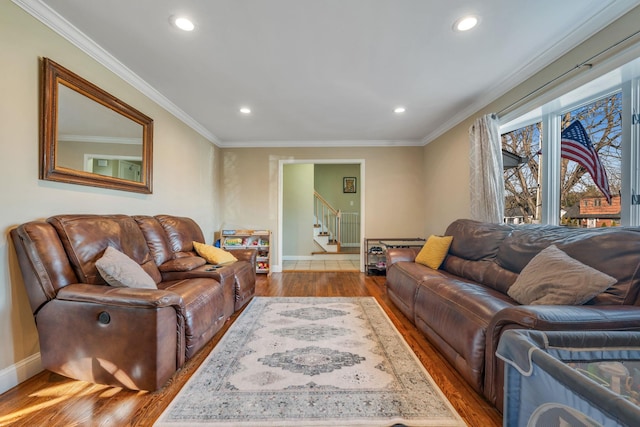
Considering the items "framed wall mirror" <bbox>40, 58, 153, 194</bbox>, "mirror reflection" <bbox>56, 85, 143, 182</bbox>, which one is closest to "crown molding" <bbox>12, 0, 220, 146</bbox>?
"framed wall mirror" <bbox>40, 58, 153, 194</bbox>

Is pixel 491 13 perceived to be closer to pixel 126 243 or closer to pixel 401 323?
pixel 401 323

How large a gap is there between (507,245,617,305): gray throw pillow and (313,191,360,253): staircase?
515 cm

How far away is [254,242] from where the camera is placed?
4758mm

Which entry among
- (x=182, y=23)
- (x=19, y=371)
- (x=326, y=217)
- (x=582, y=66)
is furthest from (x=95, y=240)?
(x=326, y=217)

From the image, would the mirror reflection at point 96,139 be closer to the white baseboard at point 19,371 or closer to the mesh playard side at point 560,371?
the white baseboard at point 19,371

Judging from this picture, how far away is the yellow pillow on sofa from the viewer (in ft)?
9.58

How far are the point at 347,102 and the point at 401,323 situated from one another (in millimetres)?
2689

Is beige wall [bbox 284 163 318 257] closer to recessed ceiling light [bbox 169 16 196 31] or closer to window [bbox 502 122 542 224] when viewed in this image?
window [bbox 502 122 542 224]

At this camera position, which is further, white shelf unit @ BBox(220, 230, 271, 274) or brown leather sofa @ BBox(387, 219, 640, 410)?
white shelf unit @ BBox(220, 230, 271, 274)

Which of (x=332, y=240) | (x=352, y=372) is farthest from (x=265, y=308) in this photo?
(x=332, y=240)

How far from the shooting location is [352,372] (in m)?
1.73

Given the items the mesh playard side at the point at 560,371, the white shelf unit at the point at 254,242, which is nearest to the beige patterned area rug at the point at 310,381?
the mesh playard side at the point at 560,371

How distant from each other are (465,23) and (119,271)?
10.2ft

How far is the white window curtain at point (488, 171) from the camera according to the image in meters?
2.80
